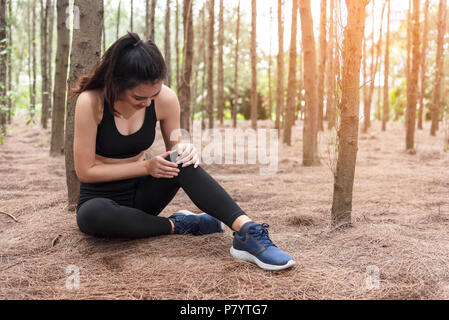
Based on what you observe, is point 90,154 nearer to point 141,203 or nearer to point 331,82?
point 141,203

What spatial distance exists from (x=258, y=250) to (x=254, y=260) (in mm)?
64

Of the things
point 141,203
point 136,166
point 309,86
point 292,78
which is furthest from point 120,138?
point 292,78

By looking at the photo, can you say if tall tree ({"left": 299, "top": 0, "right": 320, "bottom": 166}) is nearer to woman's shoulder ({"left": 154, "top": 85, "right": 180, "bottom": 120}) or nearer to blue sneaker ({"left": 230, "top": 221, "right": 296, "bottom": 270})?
woman's shoulder ({"left": 154, "top": 85, "right": 180, "bottom": 120})

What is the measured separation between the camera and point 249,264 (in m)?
1.94

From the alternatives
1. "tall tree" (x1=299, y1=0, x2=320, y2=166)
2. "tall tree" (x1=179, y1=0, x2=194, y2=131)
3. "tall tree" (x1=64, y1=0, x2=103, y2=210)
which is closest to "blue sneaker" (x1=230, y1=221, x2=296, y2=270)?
"tall tree" (x1=64, y1=0, x2=103, y2=210)

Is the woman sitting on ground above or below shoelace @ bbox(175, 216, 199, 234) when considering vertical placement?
above

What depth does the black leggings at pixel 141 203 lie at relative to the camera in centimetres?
206

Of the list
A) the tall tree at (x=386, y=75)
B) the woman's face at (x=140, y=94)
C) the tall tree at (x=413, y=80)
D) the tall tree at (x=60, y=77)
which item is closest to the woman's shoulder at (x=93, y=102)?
the woman's face at (x=140, y=94)

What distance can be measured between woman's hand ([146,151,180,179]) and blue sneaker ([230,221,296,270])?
462 millimetres

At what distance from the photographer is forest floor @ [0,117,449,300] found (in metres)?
1.67

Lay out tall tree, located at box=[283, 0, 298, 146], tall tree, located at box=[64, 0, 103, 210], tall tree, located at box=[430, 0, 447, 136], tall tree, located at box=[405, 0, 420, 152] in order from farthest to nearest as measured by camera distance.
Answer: tall tree, located at box=[430, 0, 447, 136] → tall tree, located at box=[283, 0, 298, 146] → tall tree, located at box=[405, 0, 420, 152] → tall tree, located at box=[64, 0, 103, 210]

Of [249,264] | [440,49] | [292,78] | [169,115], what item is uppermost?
[440,49]

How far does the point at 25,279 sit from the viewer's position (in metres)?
1.78
